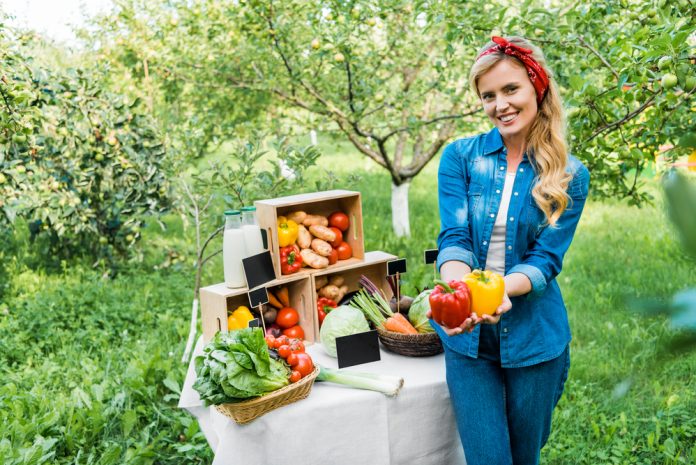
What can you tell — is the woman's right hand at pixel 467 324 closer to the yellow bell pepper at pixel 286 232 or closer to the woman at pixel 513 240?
the woman at pixel 513 240

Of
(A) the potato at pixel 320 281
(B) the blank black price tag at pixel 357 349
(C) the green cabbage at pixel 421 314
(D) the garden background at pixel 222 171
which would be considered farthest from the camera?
(D) the garden background at pixel 222 171

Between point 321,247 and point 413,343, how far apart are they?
559 mm

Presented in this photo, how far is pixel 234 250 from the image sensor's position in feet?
8.27

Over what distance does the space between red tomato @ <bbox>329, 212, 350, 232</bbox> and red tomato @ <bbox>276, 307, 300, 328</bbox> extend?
15.9 inches

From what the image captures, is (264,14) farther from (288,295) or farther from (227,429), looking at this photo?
(227,429)

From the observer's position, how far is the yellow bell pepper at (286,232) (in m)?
2.62

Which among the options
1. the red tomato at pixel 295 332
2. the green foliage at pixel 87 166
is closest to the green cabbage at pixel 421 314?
the red tomato at pixel 295 332

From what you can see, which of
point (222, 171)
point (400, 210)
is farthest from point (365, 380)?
point (400, 210)

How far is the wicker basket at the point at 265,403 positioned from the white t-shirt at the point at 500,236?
68cm

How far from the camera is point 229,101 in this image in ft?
20.2

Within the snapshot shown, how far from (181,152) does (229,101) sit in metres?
1.85

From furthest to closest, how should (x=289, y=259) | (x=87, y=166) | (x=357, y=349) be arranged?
(x=87, y=166) < (x=289, y=259) < (x=357, y=349)

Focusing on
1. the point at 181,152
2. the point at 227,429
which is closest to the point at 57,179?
the point at 181,152

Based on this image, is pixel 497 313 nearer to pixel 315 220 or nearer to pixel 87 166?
pixel 315 220
